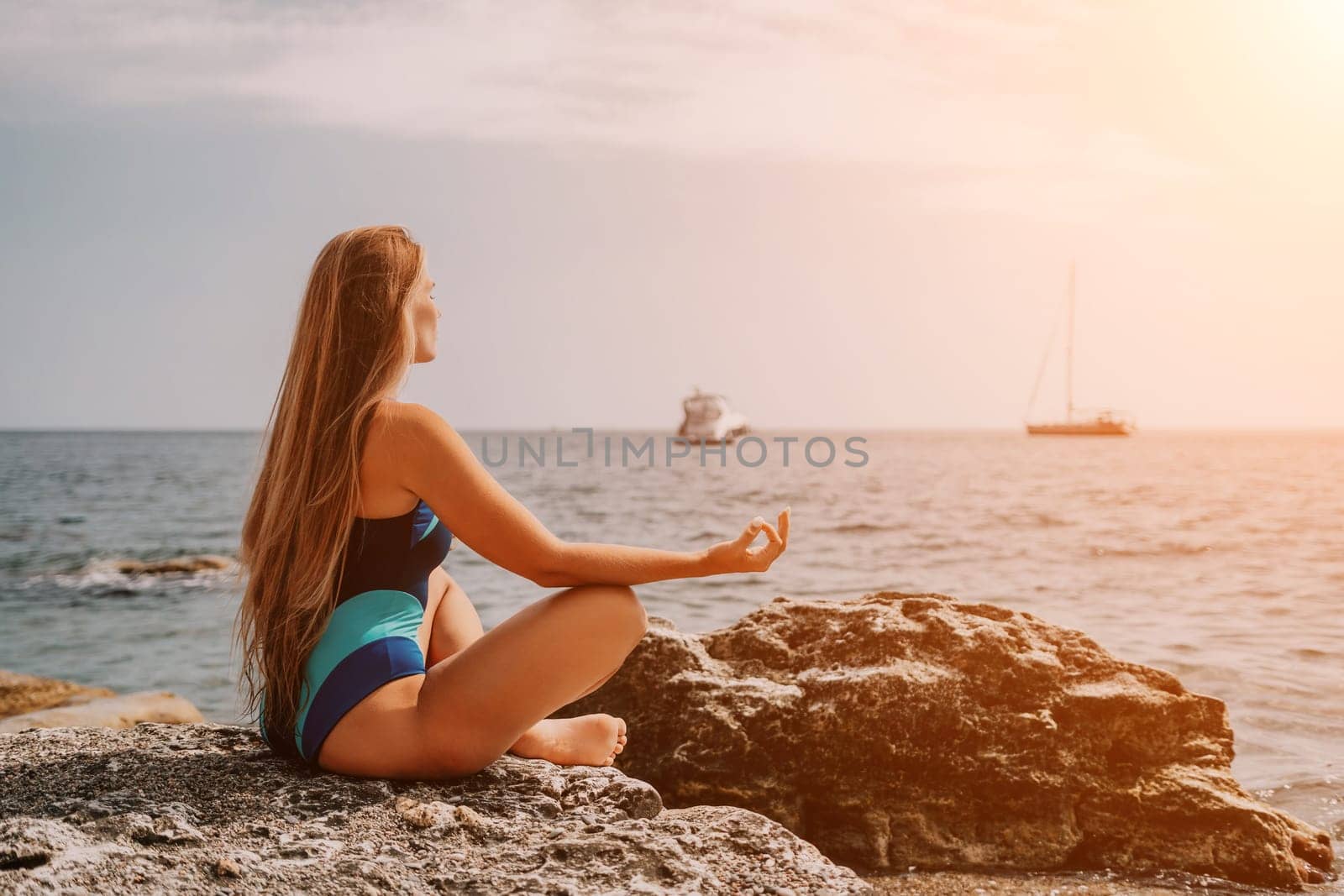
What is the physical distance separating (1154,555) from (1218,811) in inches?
493

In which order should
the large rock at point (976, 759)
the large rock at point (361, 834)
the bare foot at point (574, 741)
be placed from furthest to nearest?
1. the large rock at point (976, 759)
2. the bare foot at point (574, 741)
3. the large rock at point (361, 834)

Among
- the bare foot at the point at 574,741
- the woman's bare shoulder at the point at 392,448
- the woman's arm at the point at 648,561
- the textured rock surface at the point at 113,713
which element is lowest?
the textured rock surface at the point at 113,713

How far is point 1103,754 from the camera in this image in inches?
162

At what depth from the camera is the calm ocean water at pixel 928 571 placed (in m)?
7.70

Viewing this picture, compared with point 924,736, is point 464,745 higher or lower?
higher

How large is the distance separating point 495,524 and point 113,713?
17.9ft

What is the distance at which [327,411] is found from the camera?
116 inches

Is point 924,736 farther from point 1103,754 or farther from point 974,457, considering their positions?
point 974,457

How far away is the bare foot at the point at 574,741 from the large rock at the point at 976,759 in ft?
2.99

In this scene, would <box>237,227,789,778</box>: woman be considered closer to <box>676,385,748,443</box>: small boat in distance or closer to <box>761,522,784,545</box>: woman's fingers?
<box>761,522,784,545</box>: woman's fingers

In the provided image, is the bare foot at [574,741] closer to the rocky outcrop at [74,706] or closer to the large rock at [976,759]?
the large rock at [976,759]

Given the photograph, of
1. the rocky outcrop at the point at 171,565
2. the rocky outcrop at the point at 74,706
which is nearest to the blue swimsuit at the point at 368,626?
the rocky outcrop at the point at 74,706

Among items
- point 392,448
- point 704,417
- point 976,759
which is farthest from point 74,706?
point 704,417

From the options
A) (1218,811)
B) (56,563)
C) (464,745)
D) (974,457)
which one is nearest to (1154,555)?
(1218,811)
